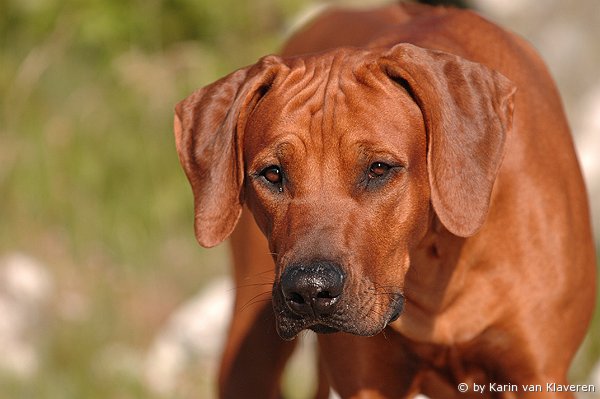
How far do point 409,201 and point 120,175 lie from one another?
443cm

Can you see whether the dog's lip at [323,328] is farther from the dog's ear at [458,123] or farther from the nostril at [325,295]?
the dog's ear at [458,123]

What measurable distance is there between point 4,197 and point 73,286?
2.82 feet

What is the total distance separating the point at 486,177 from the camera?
150 inches

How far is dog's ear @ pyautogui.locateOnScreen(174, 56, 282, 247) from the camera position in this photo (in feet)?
13.1

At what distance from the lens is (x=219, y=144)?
4.00 metres

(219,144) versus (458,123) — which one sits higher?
(458,123)

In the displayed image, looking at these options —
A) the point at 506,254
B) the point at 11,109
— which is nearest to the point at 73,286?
the point at 11,109

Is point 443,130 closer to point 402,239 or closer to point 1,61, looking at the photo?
point 402,239

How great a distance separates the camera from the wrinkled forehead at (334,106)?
3.70 metres

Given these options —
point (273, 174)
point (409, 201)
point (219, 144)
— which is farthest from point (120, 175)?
point (409, 201)

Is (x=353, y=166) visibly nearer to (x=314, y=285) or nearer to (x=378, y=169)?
(x=378, y=169)

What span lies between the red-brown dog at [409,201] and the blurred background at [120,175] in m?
2.06

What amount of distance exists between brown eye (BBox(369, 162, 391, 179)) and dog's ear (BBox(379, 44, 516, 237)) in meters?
0.17

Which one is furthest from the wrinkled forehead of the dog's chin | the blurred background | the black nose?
the blurred background
